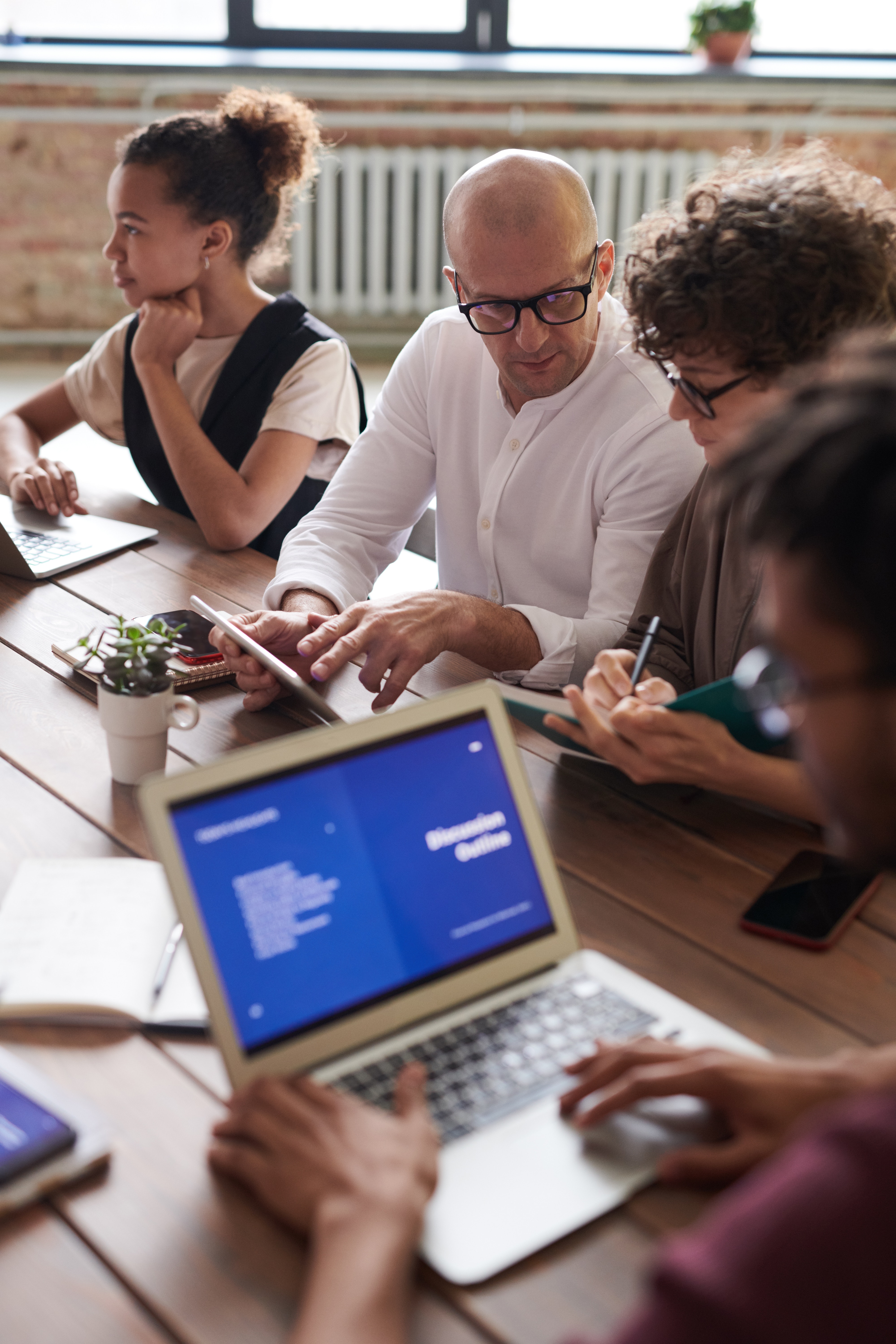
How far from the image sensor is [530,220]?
1.59m

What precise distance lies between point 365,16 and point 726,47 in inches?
56.8

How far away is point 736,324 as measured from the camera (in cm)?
125

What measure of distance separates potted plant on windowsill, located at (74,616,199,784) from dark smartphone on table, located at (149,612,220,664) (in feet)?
0.53

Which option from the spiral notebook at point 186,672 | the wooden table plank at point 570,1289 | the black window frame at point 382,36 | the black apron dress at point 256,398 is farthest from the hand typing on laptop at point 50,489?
the black window frame at point 382,36

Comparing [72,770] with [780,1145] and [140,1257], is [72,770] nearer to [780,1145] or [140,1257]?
[140,1257]

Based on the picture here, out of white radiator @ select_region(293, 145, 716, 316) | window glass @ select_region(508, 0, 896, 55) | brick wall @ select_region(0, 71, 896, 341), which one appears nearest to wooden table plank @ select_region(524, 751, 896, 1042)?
white radiator @ select_region(293, 145, 716, 316)

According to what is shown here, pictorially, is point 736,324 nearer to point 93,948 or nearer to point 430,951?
point 430,951

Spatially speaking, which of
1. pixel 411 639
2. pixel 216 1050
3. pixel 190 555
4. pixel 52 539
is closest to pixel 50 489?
pixel 52 539

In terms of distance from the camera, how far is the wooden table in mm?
667

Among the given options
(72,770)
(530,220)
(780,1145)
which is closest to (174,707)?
(72,770)

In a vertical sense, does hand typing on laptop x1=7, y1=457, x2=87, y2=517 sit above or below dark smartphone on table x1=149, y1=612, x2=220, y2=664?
above

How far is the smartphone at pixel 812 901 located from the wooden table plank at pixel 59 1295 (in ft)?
1.87

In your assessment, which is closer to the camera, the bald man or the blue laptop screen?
the blue laptop screen

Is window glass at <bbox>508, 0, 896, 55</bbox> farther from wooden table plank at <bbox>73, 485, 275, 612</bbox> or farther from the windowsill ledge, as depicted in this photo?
wooden table plank at <bbox>73, 485, 275, 612</bbox>
